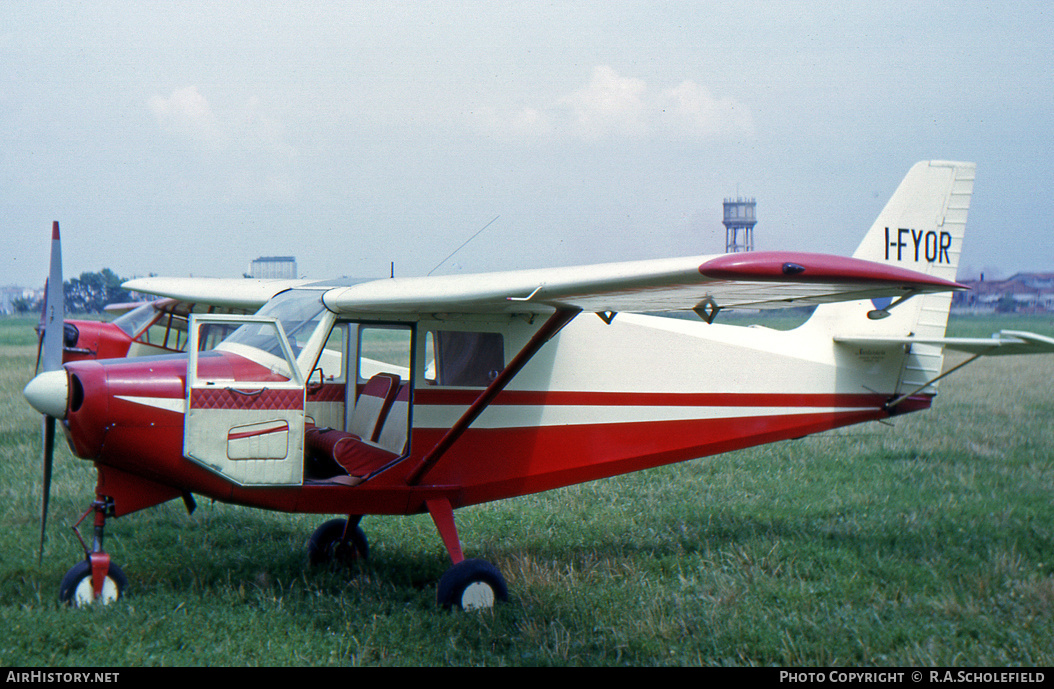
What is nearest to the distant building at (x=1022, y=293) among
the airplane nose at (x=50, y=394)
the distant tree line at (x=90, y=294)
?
the distant tree line at (x=90, y=294)

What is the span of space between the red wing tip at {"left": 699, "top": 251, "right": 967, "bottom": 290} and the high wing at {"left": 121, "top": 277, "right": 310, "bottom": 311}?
486 cm

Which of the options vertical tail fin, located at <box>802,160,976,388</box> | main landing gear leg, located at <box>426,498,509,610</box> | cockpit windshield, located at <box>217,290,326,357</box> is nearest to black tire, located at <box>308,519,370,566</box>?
main landing gear leg, located at <box>426,498,509,610</box>

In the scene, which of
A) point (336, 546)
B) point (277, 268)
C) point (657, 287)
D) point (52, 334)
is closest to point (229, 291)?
point (277, 268)

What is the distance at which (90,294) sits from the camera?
32438 millimetres

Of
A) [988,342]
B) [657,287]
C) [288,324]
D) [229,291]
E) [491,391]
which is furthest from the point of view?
[229,291]

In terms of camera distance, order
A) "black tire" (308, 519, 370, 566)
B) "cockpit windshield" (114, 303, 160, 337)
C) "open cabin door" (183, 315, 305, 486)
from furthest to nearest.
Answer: "cockpit windshield" (114, 303, 160, 337) → "black tire" (308, 519, 370, 566) → "open cabin door" (183, 315, 305, 486)

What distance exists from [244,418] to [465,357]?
5.39 feet

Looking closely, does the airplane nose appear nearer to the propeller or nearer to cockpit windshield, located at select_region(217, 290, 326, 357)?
the propeller

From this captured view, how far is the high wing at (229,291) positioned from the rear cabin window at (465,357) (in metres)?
2.32

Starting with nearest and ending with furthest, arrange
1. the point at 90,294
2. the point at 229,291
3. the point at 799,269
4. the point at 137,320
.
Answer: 1. the point at 799,269
2. the point at 229,291
3. the point at 137,320
4. the point at 90,294

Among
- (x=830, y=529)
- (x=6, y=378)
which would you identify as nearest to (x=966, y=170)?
(x=830, y=529)

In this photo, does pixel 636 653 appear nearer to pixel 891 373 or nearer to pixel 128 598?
pixel 128 598

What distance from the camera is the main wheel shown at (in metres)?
5.35

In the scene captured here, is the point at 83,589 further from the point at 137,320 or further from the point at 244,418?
the point at 137,320
